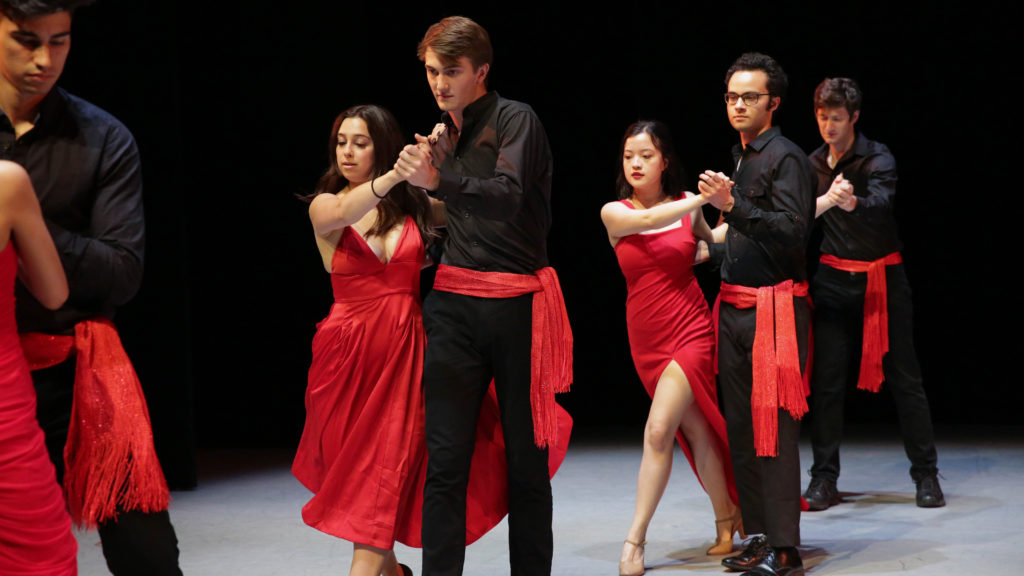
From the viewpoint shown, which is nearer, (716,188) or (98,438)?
(98,438)

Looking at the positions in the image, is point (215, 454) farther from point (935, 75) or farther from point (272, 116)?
point (935, 75)

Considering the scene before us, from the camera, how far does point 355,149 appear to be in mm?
3381

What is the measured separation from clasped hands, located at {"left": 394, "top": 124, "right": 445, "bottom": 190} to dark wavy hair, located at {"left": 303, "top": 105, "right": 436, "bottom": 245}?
1.66ft

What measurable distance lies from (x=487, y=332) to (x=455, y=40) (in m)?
0.80

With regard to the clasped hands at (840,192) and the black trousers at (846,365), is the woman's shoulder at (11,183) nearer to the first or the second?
the clasped hands at (840,192)

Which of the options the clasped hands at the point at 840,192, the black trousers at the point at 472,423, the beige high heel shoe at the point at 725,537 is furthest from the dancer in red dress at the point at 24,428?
the clasped hands at the point at 840,192

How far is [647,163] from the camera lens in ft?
13.0

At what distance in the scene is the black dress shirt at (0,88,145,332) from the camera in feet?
7.24

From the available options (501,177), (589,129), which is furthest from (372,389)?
(589,129)

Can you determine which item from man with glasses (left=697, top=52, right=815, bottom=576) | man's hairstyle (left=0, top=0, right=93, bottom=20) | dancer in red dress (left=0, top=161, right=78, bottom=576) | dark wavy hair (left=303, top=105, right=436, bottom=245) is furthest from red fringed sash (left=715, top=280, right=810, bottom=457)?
man's hairstyle (left=0, top=0, right=93, bottom=20)

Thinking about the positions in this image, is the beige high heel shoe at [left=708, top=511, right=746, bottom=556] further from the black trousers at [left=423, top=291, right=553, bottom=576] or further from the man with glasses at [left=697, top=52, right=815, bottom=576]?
the black trousers at [left=423, top=291, right=553, bottom=576]

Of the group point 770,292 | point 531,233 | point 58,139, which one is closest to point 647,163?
point 770,292

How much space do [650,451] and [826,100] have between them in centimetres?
185

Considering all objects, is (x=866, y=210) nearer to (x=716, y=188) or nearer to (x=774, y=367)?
(x=774, y=367)
